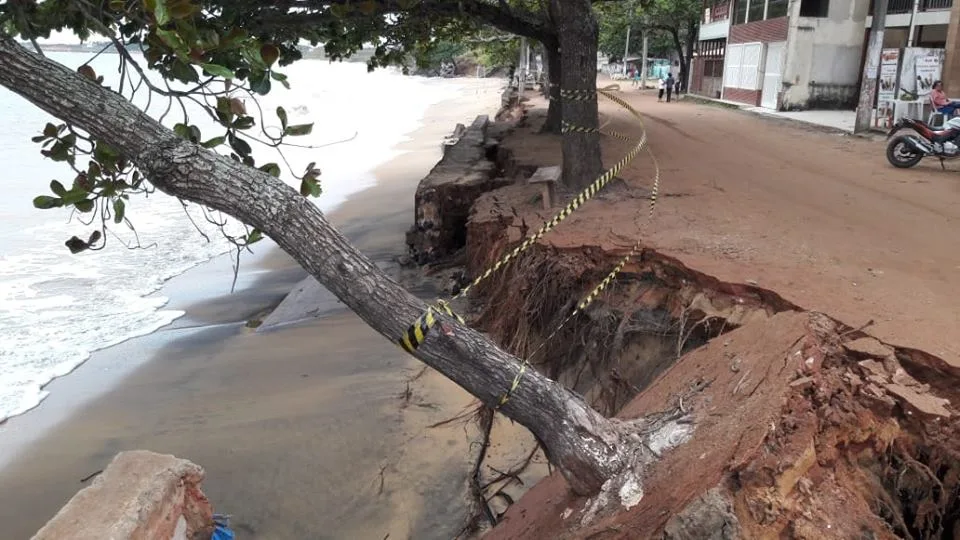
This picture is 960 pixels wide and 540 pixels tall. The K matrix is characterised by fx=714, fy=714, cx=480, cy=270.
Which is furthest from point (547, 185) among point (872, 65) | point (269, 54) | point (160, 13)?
point (872, 65)

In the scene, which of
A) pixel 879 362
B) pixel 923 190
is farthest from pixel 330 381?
pixel 923 190

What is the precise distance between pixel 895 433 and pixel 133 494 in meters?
3.16

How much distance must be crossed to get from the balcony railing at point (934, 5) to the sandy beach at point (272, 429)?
51.6ft

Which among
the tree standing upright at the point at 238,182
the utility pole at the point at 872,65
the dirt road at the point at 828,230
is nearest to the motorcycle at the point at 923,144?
the dirt road at the point at 828,230

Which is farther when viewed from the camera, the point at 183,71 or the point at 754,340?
the point at 754,340

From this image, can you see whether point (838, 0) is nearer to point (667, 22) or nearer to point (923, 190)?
point (667, 22)

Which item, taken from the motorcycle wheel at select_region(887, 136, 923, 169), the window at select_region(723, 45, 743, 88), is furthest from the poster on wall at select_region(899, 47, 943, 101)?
the window at select_region(723, 45, 743, 88)

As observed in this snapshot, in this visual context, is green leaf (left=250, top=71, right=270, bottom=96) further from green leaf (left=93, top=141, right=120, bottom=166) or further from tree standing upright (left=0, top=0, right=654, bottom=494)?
green leaf (left=93, top=141, right=120, bottom=166)

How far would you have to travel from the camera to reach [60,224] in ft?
45.7

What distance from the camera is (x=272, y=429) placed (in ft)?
17.2

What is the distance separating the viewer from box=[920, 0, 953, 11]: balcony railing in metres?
16.6

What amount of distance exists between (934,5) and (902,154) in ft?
33.2

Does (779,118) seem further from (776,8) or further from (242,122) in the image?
(242,122)

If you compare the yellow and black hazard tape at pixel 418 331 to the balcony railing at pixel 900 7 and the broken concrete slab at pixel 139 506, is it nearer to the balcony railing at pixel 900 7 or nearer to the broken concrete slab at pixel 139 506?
the broken concrete slab at pixel 139 506
